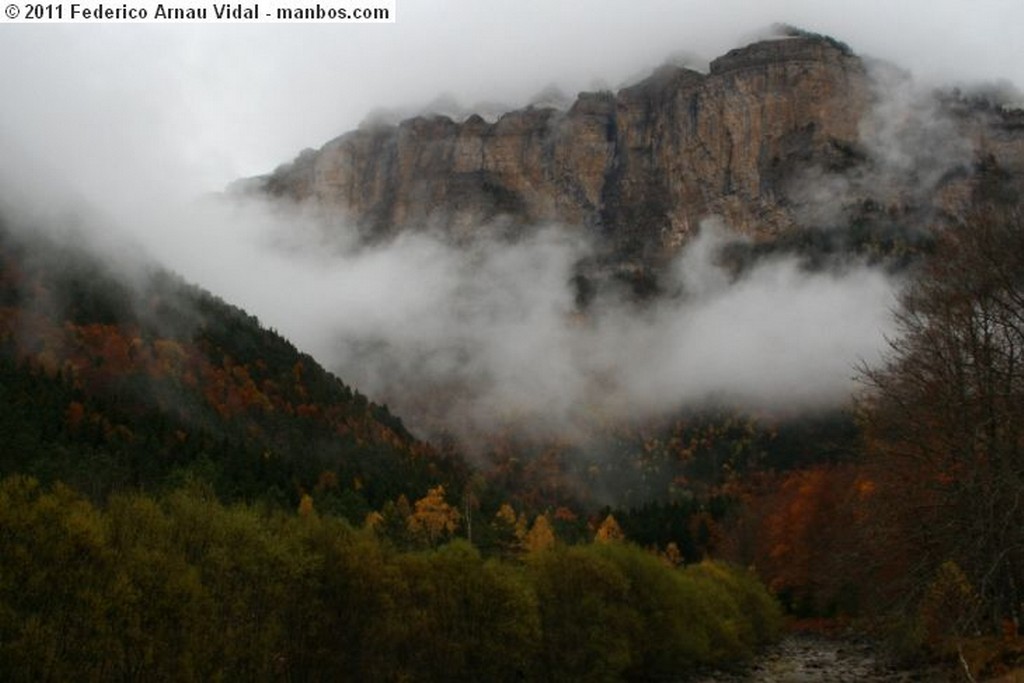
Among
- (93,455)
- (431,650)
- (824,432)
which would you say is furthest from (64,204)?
(431,650)

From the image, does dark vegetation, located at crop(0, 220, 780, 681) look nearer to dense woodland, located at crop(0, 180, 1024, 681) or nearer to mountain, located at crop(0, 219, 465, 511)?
dense woodland, located at crop(0, 180, 1024, 681)

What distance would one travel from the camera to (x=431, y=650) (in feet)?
102

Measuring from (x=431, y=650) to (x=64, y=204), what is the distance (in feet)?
604

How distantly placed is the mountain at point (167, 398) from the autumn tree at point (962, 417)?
154ft

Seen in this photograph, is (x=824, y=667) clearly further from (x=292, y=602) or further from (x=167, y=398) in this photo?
(x=167, y=398)

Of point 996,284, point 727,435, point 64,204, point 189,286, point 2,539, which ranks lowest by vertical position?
point 727,435

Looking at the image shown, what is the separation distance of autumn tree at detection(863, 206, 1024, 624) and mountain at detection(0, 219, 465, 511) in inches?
1848

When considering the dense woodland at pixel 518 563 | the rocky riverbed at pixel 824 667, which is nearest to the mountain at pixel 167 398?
the dense woodland at pixel 518 563

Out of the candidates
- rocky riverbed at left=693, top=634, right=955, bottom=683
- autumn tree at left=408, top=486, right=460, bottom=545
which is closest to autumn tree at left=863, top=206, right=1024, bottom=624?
rocky riverbed at left=693, top=634, right=955, bottom=683

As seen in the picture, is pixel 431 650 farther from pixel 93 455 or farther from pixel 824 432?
pixel 824 432

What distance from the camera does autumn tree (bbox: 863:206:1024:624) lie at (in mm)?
25938

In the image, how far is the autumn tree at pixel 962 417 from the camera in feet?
85.1

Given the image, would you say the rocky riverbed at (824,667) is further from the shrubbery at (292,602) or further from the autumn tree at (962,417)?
the autumn tree at (962,417)

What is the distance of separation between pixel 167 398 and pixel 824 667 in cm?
9013
